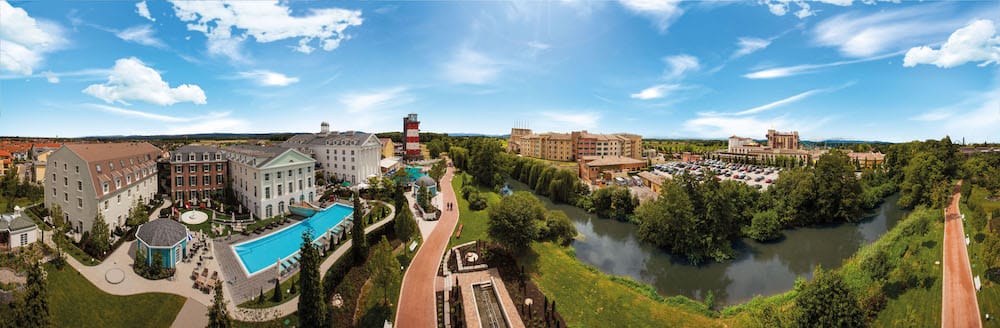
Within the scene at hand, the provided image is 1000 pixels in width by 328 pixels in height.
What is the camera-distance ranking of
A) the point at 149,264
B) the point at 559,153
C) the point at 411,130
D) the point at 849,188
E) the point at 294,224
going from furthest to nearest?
the point at 559,153, the point at 411,130, the point at 849,188, the point at 294,224, the point at 149,264

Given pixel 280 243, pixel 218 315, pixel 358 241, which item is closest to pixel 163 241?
pixel 280 243

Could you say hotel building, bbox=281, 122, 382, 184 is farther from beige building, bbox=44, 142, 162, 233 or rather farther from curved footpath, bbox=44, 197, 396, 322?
curved footpath, bbox=44, 197, 396, 322

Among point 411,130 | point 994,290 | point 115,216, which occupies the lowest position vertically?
point 994,290

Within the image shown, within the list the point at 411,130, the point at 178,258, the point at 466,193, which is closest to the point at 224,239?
the point at 178,258

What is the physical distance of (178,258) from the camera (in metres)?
19.7

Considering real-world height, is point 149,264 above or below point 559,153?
below

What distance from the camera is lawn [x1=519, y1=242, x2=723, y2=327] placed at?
56.7 ft

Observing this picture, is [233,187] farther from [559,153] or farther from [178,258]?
[559,153]

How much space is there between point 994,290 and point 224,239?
1614 inches

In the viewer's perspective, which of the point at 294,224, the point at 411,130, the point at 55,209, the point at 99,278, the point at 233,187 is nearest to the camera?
the point at 99,278

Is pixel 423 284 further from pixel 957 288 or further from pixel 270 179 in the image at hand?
pixel 957 288

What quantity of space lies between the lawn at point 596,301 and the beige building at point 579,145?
52.3 meters

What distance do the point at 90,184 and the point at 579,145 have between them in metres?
67.9

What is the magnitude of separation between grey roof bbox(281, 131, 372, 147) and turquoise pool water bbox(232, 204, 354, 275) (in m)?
13.8
